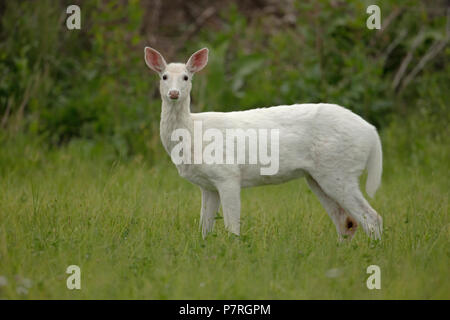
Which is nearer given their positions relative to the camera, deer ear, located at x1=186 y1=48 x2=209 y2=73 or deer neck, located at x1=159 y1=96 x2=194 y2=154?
deer neck, located at x1=159 y1=96 x2=194 y2=154

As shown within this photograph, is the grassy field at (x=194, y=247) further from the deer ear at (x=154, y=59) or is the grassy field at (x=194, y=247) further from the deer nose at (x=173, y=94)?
the deer ear at (x=154, y=59)

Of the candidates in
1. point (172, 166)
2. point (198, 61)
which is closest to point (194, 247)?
point (198, 61)

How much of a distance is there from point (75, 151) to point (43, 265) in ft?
13.8

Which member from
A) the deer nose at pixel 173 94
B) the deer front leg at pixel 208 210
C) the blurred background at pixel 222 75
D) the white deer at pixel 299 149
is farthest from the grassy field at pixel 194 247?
the blurred background at pixel 222 75

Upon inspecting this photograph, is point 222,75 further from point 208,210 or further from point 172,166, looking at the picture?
point 208,210

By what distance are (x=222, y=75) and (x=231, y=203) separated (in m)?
4.89

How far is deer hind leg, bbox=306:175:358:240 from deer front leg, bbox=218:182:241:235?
79 centimetres

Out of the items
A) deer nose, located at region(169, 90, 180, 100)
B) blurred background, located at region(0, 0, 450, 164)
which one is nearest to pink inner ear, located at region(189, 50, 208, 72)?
deer nose, located at region(169, 90, 180, 100)

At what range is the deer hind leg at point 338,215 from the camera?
5574 millimetres

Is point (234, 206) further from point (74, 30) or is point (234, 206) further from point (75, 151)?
point (74, 30)

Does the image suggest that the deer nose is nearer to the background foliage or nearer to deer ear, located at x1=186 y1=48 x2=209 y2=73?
deer ear, located at x1=186 y1=48 x2=209 y2=73

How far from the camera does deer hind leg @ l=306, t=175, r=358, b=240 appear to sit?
557cm

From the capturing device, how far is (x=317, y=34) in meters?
9.90

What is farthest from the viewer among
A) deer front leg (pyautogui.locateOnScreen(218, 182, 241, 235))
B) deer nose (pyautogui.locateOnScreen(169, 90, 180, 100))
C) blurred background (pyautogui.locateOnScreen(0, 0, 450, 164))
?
blurred background (pyautogui.locateOnScreen(0, 0, 450, 164))
